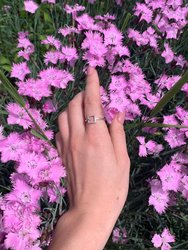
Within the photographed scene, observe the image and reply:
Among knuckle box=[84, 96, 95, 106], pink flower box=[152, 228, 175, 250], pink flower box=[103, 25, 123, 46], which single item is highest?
pink flower box=[103, 25, 123, 46]

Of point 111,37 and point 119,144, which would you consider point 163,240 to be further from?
point 111,37

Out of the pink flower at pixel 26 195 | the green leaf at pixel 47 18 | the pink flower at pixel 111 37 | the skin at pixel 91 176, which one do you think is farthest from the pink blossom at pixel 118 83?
the green leaf at pixel 47 18

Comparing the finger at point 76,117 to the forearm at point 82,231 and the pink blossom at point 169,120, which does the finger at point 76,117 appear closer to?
the forearm at point 82,231

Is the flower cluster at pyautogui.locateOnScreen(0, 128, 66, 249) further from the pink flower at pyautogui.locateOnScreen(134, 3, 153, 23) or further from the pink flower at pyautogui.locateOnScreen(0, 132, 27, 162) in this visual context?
the pink flower at pyautogui.locateOnScreen(134, 3, 153, 23)

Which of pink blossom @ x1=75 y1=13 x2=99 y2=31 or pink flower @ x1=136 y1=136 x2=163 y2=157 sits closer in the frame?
pink flower @ x1=136 y1=136 x2=163 y2=157

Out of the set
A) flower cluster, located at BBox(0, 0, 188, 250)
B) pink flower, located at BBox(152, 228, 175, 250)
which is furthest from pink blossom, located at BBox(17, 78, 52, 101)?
pink flower, located at BBox(152, 228, 175, 250)

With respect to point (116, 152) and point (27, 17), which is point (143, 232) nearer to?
point (116, 152)

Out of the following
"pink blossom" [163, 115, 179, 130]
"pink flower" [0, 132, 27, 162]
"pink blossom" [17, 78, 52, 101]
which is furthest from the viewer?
"pink blossom" [163, 115, 179, 130]
